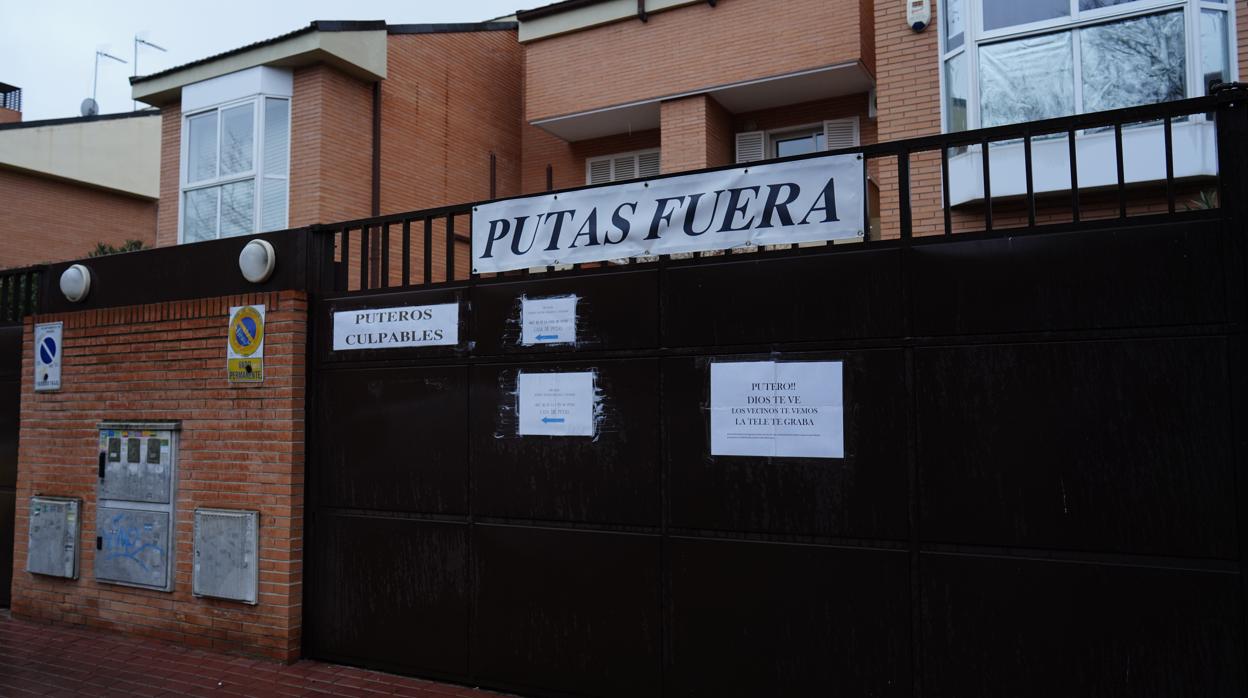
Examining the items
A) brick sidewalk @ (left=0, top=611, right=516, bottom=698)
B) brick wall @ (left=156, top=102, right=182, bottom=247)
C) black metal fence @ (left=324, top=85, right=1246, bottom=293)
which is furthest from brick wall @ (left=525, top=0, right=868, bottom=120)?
brick sidewalk @ (left=0, top=611, right=516, bottom=698)

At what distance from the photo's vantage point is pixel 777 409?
4.42 m

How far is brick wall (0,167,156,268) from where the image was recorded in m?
17.7

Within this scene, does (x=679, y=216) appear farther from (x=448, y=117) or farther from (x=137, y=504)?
(x=448, y=117)

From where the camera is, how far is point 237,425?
606 centimetres

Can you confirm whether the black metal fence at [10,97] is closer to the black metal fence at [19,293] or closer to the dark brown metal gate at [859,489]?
the black metal fence at [19,293]

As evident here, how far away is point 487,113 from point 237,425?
948cm

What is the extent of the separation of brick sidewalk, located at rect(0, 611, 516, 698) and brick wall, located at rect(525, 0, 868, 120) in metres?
8.68

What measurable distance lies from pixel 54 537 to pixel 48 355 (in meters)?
1.58

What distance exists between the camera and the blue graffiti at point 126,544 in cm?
639

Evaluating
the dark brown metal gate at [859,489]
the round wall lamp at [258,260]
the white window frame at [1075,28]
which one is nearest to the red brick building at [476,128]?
the white window frame at [1075,28]

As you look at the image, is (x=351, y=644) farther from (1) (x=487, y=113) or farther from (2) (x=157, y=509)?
(1) (x=487, y=113)

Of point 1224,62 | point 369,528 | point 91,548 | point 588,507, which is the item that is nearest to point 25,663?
point 91,548

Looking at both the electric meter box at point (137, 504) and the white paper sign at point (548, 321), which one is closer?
the white paper sign at point (548, 321)

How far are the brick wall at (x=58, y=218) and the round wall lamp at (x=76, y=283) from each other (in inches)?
516
